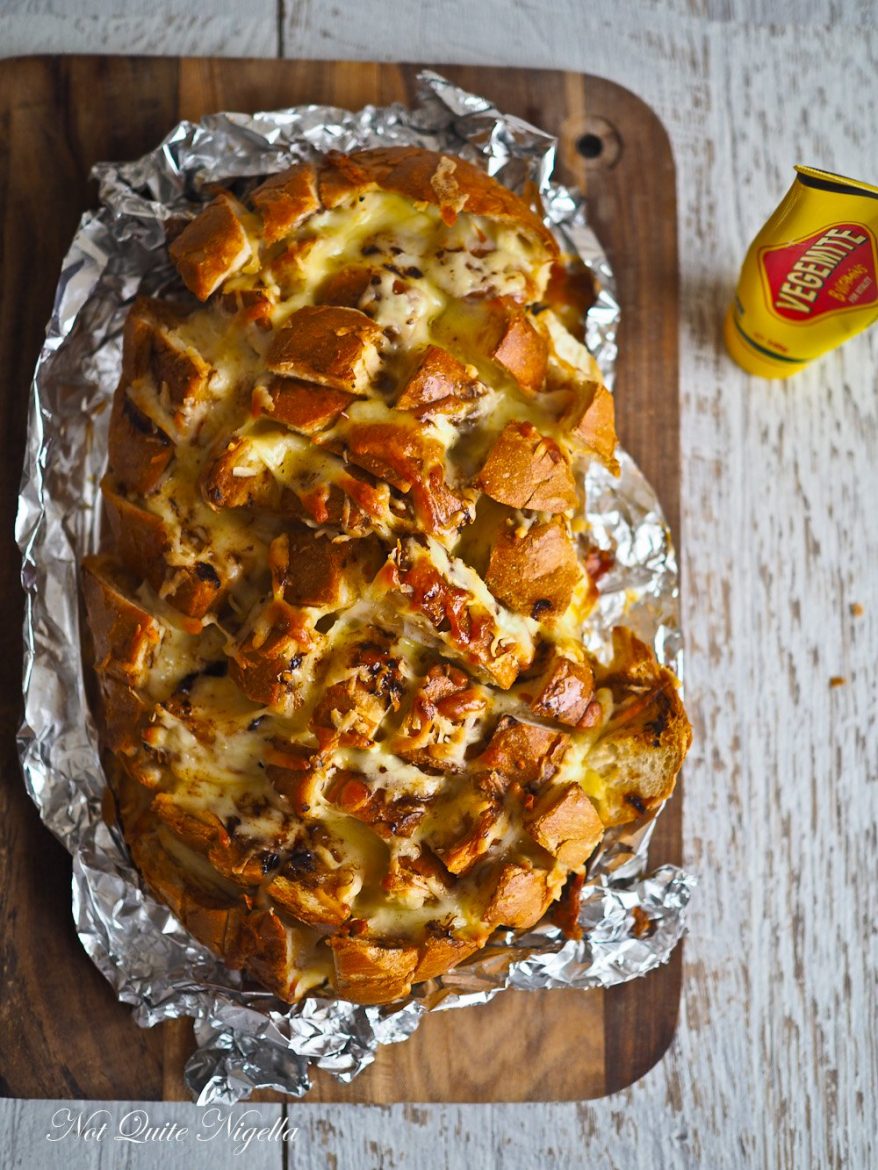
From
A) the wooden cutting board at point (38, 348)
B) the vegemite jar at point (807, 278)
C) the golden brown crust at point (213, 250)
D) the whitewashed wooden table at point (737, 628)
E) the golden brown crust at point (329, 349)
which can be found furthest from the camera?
the whitewashed wooden table at point (737, 628)

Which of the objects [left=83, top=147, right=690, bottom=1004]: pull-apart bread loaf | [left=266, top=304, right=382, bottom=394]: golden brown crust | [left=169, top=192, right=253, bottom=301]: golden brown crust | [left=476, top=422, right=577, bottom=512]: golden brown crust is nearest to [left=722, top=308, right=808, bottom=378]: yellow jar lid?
[left=83, top=147, right=690, bottom=1004]: pull-apart bread loaf

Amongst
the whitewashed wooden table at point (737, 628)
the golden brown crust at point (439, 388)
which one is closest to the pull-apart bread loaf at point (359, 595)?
the golden brown crust at point (439, 388)

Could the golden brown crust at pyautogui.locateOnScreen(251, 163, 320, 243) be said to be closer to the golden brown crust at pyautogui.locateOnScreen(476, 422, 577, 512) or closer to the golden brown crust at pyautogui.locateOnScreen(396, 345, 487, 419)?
the golden brown crust at pyautogui.locateOnScreen(396, 345, 487, 419)

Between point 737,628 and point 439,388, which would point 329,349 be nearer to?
point 439,388

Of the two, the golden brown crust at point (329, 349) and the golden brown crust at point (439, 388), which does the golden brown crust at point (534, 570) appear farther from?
the golden brown crust at point (329, 349)

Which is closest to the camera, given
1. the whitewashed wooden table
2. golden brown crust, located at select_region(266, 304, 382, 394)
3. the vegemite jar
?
golden brown crust, located at select_region(266, 304, 382, 394)

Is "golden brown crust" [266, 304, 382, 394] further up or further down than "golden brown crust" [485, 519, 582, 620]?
further up

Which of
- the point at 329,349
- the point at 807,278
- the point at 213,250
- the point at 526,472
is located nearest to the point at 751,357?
the point at 807,278
